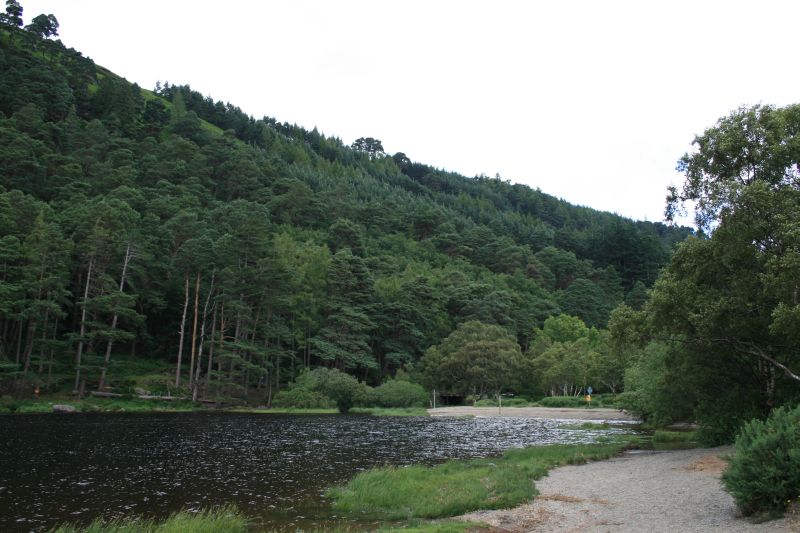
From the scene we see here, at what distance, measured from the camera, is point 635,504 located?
Answer: 1527cm

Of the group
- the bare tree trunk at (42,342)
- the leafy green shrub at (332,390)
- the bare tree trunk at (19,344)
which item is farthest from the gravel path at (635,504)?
the bare tree trunk at (19,344)

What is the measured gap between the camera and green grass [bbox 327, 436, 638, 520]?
1683 cm

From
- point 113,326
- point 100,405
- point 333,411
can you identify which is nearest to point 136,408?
point 100,405

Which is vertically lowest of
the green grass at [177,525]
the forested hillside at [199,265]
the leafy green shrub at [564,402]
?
the leafy green shrub at [564,402]

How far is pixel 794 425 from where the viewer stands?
12.2 metres

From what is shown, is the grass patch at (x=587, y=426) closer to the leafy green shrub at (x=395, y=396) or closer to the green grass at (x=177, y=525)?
the leafy green shrub at (x=395, y=396)

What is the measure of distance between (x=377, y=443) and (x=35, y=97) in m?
113

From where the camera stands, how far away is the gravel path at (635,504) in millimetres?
12663

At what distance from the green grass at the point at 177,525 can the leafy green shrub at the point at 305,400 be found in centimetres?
5367

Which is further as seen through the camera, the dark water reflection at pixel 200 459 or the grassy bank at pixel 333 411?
the grassy bank at pixel 333 411

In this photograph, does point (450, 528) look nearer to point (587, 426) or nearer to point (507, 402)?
point (587, 426)

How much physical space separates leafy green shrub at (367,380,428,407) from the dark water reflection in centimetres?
2370

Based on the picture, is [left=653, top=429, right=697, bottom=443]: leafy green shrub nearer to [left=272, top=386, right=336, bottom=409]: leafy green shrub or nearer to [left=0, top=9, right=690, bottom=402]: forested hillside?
[left=272, top=386, right=336, bottom=409]: leafy green shrub

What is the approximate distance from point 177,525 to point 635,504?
1213cm
